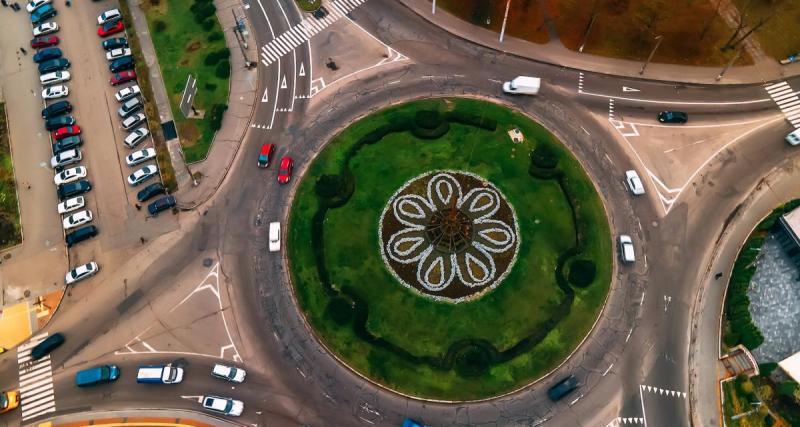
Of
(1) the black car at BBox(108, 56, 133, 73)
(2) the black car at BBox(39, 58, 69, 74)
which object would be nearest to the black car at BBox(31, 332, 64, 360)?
(1) the black car at BBox(108, 56, 133, 73)

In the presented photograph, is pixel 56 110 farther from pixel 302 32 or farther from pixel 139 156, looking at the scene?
pixel 302 32

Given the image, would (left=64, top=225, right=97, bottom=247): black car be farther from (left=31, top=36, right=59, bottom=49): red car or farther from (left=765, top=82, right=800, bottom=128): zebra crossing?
(left=765, top=82, right=800, bottom=128): zebra crossing

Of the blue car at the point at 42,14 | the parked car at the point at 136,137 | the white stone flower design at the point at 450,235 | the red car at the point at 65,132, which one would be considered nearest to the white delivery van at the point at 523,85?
the white stone flower design at the point at 450,235

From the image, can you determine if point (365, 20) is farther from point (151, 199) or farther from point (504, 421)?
point (504, 421)

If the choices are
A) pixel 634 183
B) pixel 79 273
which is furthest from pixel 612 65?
pixel 79 273

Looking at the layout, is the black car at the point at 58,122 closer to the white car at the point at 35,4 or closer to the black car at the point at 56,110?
the black car at the point at 56,110

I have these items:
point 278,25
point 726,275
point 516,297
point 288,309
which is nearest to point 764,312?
point 726,275
